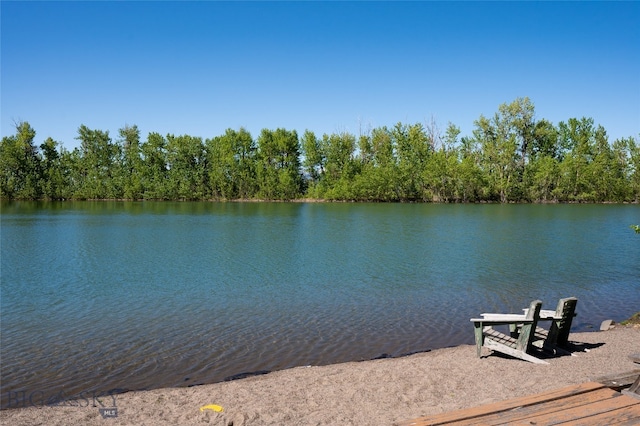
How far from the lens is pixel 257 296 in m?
17.3

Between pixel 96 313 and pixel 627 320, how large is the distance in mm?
15938

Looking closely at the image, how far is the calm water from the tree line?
6619 centimetres

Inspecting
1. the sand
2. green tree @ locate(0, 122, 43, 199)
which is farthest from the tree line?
the sand

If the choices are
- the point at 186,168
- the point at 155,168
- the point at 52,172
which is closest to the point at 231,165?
the point at 186,168

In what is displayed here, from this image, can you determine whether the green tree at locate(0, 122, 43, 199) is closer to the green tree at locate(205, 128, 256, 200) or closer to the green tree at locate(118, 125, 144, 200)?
the green tree at locate(118, 125, 144, 200)

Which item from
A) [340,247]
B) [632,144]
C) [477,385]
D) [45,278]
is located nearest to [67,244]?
[45,278]

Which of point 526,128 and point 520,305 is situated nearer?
point 520,305

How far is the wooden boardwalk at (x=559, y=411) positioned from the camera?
198 inches

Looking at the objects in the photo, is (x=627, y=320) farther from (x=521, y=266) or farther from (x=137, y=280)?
(x=137, y=280)

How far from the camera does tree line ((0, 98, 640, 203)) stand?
97125 mm

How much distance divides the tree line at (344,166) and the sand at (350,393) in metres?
89.4

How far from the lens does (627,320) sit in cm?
1383

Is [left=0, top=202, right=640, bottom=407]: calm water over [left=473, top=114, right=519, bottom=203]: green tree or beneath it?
beneath

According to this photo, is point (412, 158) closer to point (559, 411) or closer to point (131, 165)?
point (131, 165)
